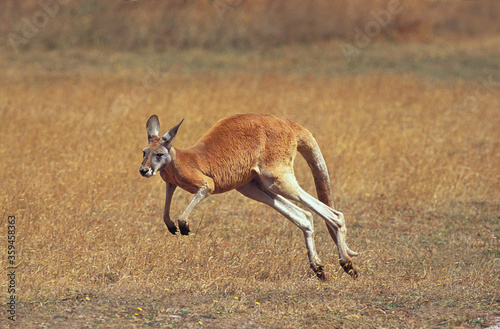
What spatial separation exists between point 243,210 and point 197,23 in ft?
46.2

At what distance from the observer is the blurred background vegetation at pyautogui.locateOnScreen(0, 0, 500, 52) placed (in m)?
19.7

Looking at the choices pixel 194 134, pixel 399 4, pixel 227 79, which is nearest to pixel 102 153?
pixel 194 134

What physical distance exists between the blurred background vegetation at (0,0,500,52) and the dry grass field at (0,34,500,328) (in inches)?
125

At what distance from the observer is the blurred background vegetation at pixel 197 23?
19.7 m

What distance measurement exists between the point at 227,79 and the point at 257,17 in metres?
7.16

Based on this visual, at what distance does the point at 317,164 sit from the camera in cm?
654

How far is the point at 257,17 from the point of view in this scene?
73.6ft

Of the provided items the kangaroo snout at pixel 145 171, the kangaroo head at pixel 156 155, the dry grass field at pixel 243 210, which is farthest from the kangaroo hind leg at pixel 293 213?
the kangaroo snout at pixel 145 171

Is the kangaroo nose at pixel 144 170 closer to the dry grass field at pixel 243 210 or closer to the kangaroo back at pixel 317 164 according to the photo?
the dry grass field at pixel 243 210

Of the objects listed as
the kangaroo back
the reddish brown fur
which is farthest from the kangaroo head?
the kangaroo back

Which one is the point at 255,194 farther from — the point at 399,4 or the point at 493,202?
the point at 399,4

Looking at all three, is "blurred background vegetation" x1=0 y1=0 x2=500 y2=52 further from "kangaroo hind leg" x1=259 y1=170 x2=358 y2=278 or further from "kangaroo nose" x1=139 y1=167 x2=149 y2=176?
"kangaroo nose" x1=139 y1=167 x2=149 y2=176

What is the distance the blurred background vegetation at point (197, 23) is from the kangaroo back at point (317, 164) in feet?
45.7

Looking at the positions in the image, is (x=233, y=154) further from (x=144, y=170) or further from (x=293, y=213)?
(x=144, y=170)
